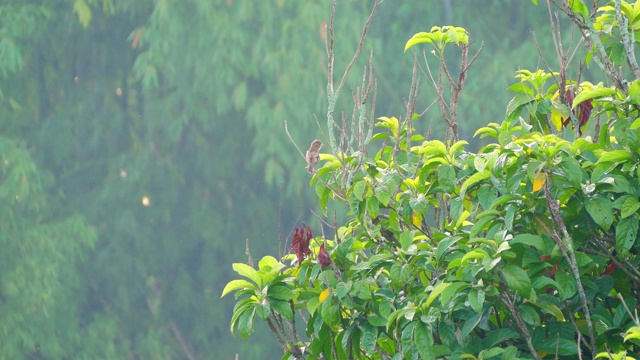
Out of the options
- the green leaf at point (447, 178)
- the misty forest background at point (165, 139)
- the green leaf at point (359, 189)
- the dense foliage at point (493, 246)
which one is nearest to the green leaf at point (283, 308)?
the dense foliage at point (493, 246)

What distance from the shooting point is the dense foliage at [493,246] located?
5.14ft

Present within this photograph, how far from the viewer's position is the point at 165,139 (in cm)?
891

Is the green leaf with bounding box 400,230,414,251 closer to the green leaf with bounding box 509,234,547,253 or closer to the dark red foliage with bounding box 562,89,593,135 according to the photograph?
the green leaf with bounding box 509,234,547,253

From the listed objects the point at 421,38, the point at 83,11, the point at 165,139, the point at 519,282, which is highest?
the point at 83,11

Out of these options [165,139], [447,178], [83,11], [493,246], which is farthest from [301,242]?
[83,11]

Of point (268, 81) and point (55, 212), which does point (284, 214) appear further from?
point (55, 212)

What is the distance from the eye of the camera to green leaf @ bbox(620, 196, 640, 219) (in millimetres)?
1569

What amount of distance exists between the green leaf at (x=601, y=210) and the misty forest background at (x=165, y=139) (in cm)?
626

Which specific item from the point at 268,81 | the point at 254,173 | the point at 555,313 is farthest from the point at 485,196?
the point at 254,173

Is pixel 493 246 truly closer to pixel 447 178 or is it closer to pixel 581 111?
pixel 447 178

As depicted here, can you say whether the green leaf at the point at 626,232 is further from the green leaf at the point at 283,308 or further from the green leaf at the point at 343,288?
the green leaf at the point at 283,308

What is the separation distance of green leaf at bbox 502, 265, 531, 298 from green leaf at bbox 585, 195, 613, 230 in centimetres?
15

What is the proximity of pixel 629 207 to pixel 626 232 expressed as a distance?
1.6 inches

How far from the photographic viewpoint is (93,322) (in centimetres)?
884
